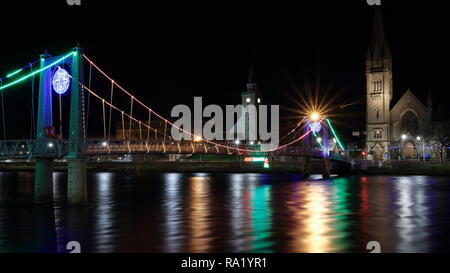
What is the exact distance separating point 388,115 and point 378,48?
16258 millimetres

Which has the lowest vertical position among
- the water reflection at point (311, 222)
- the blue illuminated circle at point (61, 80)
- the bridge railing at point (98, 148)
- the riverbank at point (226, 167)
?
the water reflection at point (311, 222)

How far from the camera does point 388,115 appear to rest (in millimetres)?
109812

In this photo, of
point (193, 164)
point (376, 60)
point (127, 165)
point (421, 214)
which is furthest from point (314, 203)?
point (376, 60)

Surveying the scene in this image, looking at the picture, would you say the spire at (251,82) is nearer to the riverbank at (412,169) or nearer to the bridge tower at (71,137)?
the riverbank at (412,169)

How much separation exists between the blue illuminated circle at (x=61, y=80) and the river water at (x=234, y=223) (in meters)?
7.48

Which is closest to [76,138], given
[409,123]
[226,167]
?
[226,167]

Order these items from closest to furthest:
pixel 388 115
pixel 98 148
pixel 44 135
Result: pixel 44 135 → pixel 98 148 → pixel 388 115

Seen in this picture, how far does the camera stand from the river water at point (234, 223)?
23.6 metres

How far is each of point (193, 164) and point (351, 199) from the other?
62.5m

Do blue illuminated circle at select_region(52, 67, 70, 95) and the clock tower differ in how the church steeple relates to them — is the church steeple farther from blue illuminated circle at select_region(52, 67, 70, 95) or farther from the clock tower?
blue illuminated circle at select_region(52, 67, 70, 95)

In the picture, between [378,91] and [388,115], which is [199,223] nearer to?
[388,115]

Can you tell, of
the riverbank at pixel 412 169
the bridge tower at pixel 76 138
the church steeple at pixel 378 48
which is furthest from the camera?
the church steeple at pixel 378 48

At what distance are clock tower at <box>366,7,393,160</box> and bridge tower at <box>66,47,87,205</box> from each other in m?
81.1

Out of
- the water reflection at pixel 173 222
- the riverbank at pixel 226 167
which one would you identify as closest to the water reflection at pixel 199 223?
the water reflection at pixel 173 222
